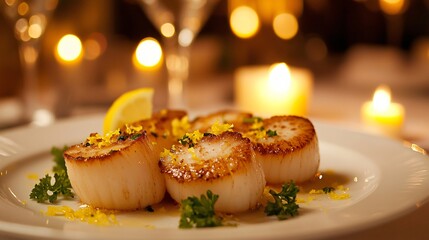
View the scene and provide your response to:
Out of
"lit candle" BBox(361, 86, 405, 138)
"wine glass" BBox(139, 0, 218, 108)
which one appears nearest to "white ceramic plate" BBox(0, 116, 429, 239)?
"lit candle" BBox(361, 86, 405, 138)

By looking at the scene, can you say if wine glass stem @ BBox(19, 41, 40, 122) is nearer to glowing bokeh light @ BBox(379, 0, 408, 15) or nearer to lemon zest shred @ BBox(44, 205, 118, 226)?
lemon zest shred @ BBox(44, 205, 118, 226)

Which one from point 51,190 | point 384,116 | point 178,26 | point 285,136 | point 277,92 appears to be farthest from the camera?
point 178,26

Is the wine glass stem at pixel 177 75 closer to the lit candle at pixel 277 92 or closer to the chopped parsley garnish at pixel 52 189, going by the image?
the lit candle at pixel 277 92

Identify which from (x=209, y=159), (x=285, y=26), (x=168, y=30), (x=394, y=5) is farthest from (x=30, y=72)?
(x=285, y=26)

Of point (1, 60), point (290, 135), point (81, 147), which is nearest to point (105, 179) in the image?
point (81, 147)

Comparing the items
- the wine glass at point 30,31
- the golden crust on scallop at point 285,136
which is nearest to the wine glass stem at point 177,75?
the wine glass at point 30,31

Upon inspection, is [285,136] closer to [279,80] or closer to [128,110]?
[128,110]

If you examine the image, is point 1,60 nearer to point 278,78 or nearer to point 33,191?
point 278,78
